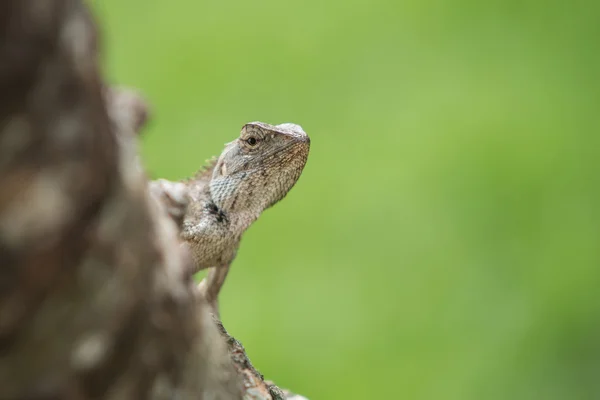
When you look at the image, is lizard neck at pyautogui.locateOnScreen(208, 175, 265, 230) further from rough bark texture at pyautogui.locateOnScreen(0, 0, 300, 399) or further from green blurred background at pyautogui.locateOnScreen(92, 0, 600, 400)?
green blurred background at pyautogui.locateOnScreen(92, 0, 600, 400)

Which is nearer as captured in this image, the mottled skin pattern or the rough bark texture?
the rough bark texture

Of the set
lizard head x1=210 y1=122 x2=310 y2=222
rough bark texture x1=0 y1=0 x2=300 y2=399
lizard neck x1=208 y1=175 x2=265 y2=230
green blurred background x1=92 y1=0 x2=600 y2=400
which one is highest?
green blurred background x1=92 y1=0 x2=600 y2=400

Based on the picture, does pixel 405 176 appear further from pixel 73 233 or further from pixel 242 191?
pixel 73 233

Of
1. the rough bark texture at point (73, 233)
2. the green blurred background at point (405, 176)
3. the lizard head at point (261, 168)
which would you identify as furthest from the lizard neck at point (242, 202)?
the green blurred background at point (405, 176)

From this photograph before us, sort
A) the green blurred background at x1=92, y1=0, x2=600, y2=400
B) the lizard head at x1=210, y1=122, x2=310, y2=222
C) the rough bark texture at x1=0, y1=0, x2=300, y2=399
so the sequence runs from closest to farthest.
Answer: the rough bark texture at x1=0, y1=0, x2=300, y2=399
the lizard head at x1=210, y1=122, x2=310, y2=222
the green blurred background at x1=92, y1=0, x2=600, y2=400

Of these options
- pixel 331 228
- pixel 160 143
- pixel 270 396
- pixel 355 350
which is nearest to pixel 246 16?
pixel 160 143

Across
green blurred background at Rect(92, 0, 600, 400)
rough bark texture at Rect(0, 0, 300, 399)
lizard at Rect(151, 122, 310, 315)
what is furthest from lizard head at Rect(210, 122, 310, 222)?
green blurred background at Rect(92, 0, 600, 400)
